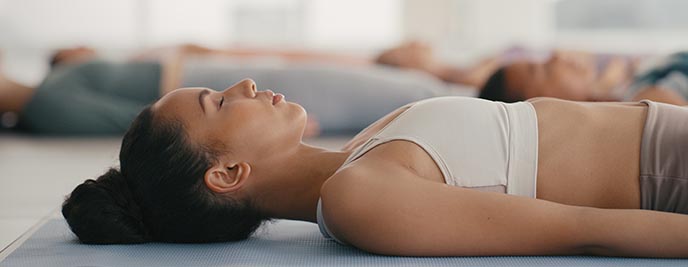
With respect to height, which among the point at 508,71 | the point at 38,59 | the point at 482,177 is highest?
the point at 482,177

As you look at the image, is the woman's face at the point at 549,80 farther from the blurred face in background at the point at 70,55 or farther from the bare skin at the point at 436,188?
the blurred face in background at the point at 70,55

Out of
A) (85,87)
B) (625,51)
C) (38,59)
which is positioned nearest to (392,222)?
(85,87)

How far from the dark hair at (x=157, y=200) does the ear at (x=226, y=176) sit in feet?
0.04

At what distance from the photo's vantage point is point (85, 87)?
3639mm

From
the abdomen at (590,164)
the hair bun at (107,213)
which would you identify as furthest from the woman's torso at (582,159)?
the hair bun at (107,213)

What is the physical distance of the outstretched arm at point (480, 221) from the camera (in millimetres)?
1222

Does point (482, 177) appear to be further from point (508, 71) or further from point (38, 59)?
point (38, 59)

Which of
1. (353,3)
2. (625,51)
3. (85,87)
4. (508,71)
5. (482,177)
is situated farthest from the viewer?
(353,3)

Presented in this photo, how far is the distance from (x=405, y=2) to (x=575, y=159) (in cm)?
472

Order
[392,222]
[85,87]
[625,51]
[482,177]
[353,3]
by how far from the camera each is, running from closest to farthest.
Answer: [392,222], [482,177], [85,87], [625,51], [353,3]

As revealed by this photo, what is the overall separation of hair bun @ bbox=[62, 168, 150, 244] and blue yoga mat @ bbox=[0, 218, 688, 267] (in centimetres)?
2

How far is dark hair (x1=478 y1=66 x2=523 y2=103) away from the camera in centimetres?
253

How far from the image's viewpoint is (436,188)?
1239 millimetres

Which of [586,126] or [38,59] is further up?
[586,126]
